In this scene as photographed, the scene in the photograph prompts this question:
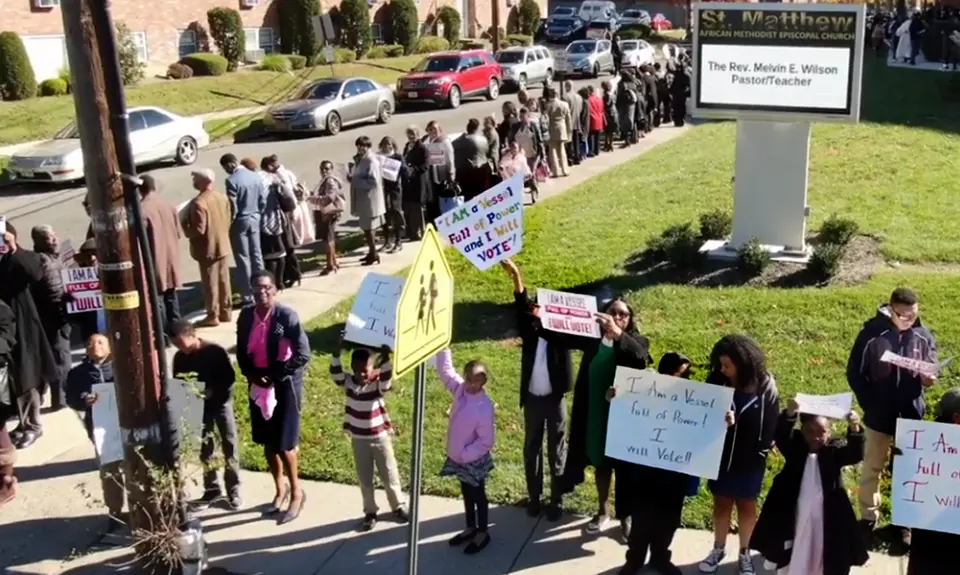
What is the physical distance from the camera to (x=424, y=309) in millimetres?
4902

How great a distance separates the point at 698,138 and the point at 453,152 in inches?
379

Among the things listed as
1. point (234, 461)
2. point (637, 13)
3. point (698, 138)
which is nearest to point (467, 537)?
point (234, 461)

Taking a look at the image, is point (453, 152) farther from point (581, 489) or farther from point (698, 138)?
point (698, 138)

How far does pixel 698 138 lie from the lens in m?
22.9

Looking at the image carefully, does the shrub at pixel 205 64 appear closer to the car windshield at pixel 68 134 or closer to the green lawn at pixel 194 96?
the green lawn at pixel 194 96

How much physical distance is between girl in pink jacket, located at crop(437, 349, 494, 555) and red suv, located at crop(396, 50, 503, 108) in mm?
24662

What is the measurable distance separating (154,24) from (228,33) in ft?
8.67

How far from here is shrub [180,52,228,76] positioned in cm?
3488

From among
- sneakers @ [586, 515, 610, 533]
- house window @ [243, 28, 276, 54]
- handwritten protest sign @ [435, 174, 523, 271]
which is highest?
house window @ [243, 28, 276, 54]

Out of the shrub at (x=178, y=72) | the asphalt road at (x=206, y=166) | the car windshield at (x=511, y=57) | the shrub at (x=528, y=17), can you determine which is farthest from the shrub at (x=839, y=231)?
the shrub at (x=528, y=17)

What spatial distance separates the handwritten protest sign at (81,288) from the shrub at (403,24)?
123ft

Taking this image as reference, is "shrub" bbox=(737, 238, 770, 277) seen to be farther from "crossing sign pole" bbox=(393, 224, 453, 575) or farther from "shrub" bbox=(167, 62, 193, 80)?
"shrub" bbox=(167, 62, 193, 80)

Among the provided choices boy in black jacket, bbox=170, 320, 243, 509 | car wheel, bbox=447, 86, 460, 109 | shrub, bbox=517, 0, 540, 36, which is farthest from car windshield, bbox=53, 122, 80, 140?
shrub, bbox=517, 0, 540, 36

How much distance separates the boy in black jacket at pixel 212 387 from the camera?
7.30 metres
